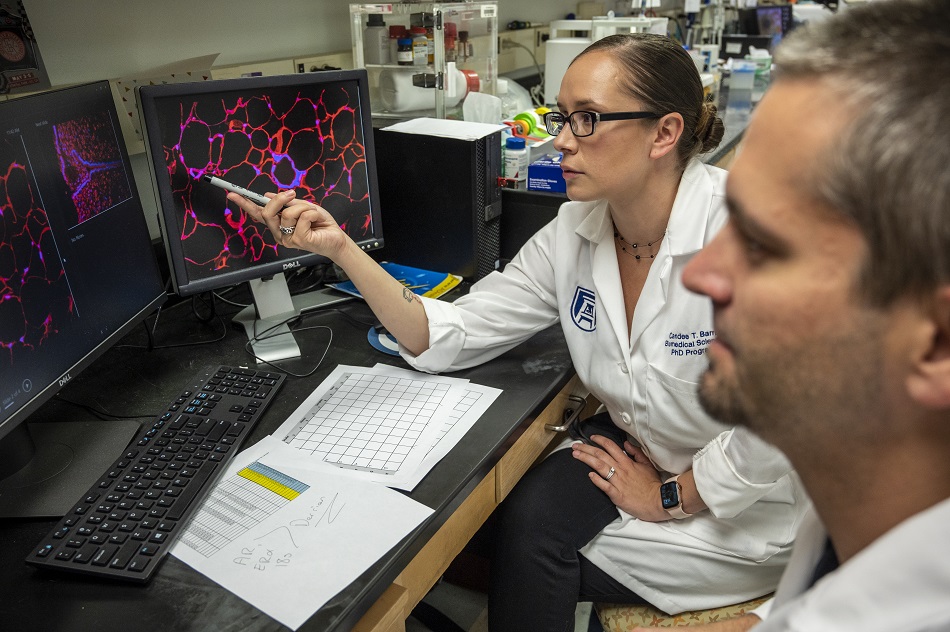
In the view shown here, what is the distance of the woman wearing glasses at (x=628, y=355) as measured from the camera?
47.3 inches

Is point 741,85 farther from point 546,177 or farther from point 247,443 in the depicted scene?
point 247,443

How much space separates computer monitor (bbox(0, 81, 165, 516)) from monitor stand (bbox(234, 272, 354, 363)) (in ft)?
0.82

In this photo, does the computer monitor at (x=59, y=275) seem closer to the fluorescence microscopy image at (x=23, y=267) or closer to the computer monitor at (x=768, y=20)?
the fluorescence microscopy image at (x=23, y=267)

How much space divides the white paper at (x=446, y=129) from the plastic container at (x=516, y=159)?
8 cm

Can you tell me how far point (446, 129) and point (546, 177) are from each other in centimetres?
26

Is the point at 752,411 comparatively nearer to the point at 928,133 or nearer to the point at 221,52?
the point at 928,133

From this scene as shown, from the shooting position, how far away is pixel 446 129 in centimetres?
163

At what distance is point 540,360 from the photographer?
1.34 m

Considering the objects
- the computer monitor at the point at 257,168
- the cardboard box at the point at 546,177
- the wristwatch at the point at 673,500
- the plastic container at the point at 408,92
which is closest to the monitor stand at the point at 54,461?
the computer monitor at the point at 257,168

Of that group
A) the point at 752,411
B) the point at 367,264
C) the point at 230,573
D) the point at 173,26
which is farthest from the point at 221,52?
the point at 752,411

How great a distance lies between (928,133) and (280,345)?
1.10 metres

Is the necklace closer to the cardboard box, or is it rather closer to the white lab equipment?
the cardboard box

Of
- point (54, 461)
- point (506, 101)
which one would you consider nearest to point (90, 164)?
point (54, 461)

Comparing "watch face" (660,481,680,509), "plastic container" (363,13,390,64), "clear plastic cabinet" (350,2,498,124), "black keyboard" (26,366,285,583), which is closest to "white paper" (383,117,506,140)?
"clear plastic cabinet" (350,2,498,124)
